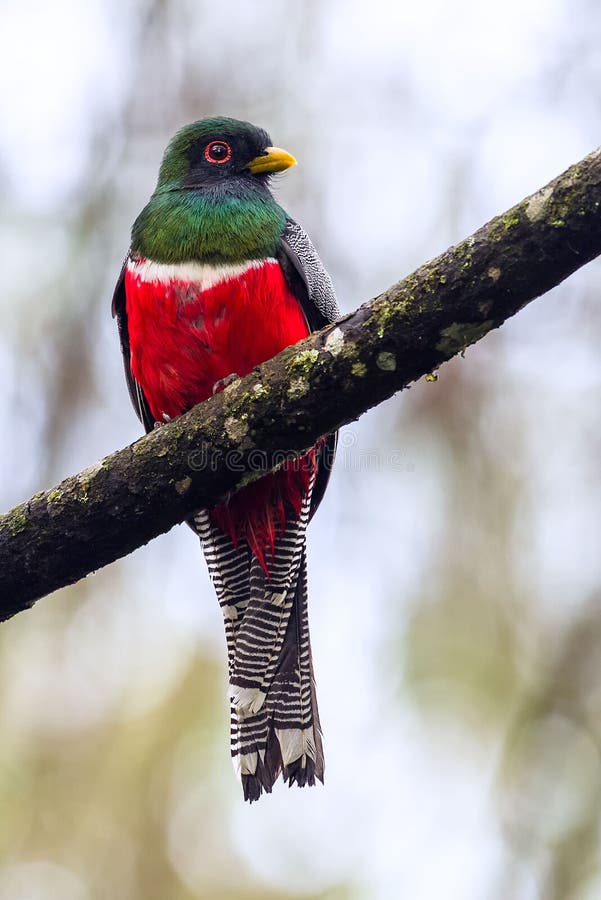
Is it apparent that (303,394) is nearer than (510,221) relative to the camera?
No

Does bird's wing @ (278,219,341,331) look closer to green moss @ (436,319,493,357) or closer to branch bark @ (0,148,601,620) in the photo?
branch bark @ (0,148,601,620)

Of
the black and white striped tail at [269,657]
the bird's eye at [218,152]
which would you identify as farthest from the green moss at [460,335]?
the bird's eye at [218,152]

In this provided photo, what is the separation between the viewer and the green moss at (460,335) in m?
2.68

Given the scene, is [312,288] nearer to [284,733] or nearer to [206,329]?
[206,329]

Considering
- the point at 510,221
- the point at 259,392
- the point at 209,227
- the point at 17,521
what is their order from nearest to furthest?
1. the point at 510,221
2. the point at 259,392
3. the point at 17,521
4. the point at 209,227

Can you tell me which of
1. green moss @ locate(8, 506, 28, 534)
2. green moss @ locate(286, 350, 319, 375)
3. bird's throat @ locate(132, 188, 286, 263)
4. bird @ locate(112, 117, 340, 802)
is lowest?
green moss @ locate(8, 506, 28, 534)

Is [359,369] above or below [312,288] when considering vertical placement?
below

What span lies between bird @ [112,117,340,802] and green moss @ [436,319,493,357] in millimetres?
1062

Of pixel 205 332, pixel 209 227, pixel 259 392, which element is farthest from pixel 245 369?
pixel 259 392

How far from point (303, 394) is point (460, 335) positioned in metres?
0.47

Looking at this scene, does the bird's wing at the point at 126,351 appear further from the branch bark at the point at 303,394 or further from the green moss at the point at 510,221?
the green moss at the point at 510,221

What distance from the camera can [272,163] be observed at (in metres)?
4.52

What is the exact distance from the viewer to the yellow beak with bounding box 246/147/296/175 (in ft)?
14.8

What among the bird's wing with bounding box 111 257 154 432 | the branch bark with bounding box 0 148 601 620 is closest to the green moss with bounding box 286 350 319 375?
the branch bark with bounding box 0 148 601 620
